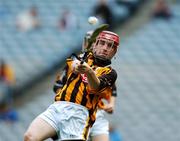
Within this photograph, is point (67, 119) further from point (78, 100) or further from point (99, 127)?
point (99, 127)

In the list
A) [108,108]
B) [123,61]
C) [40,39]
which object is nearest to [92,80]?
[108,108]

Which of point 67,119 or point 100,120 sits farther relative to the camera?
point 100,120

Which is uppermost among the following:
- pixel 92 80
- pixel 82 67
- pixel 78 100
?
pixel 82 67

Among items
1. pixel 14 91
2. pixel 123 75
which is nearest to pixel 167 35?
pixel 123 75

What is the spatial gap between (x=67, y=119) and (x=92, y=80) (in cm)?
54

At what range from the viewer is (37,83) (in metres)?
12.9

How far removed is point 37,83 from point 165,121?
8.89 feet

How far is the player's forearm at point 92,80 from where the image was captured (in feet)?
17.4

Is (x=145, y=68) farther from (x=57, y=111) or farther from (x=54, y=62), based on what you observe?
(x=57, y=111)

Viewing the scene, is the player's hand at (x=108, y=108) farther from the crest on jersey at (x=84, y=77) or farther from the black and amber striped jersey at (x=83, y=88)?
the crest on jersey at (x=84, y=77)

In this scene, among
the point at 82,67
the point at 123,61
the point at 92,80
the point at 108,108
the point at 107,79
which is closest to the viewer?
the point at 82,67

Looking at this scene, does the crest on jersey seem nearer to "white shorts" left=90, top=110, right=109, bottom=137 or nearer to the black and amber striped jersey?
the black and amber striped jersey

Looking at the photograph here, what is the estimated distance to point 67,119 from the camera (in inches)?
228

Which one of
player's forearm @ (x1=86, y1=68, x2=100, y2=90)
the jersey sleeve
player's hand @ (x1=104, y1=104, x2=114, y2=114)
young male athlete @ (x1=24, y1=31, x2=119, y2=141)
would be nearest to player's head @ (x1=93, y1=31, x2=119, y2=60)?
young male athlete @ (x1=24, y1=31, x2=119, y2=141)
